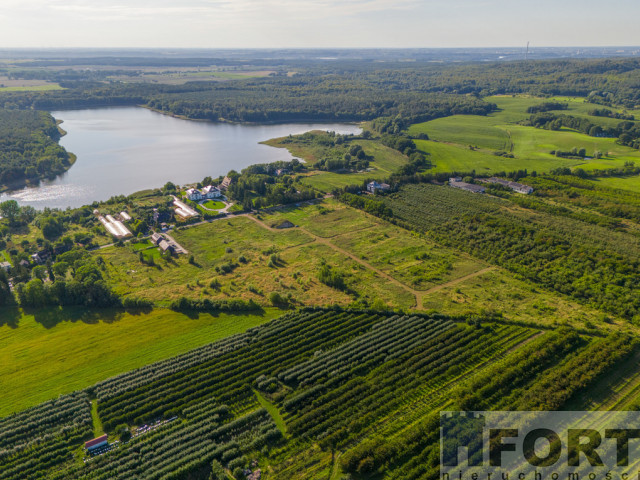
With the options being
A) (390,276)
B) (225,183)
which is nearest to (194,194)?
(225,183)

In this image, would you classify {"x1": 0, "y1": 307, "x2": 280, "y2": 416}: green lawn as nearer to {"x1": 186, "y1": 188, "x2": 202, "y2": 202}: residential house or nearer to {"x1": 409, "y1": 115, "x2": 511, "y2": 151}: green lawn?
{"x1": 186, "y1": 188, "x2": 202, "y2": 202}: residential house

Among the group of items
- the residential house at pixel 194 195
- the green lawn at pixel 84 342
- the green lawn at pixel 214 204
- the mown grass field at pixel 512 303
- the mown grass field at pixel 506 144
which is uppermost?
the mown grass field at pixel 506 144

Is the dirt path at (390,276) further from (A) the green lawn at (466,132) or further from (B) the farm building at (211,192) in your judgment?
(A) the green lawn at (466,132)

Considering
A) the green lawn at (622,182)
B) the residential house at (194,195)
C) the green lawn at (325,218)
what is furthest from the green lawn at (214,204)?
the green lawn at (622,182)

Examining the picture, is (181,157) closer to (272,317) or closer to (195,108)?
(195,108)

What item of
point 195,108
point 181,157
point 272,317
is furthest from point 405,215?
point 195,108

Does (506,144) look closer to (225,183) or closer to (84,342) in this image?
(225,183)

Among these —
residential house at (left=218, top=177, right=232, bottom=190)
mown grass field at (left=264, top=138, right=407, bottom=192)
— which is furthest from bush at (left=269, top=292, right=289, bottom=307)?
residential house at (left=218, top=177, right=232, bottom=190)
